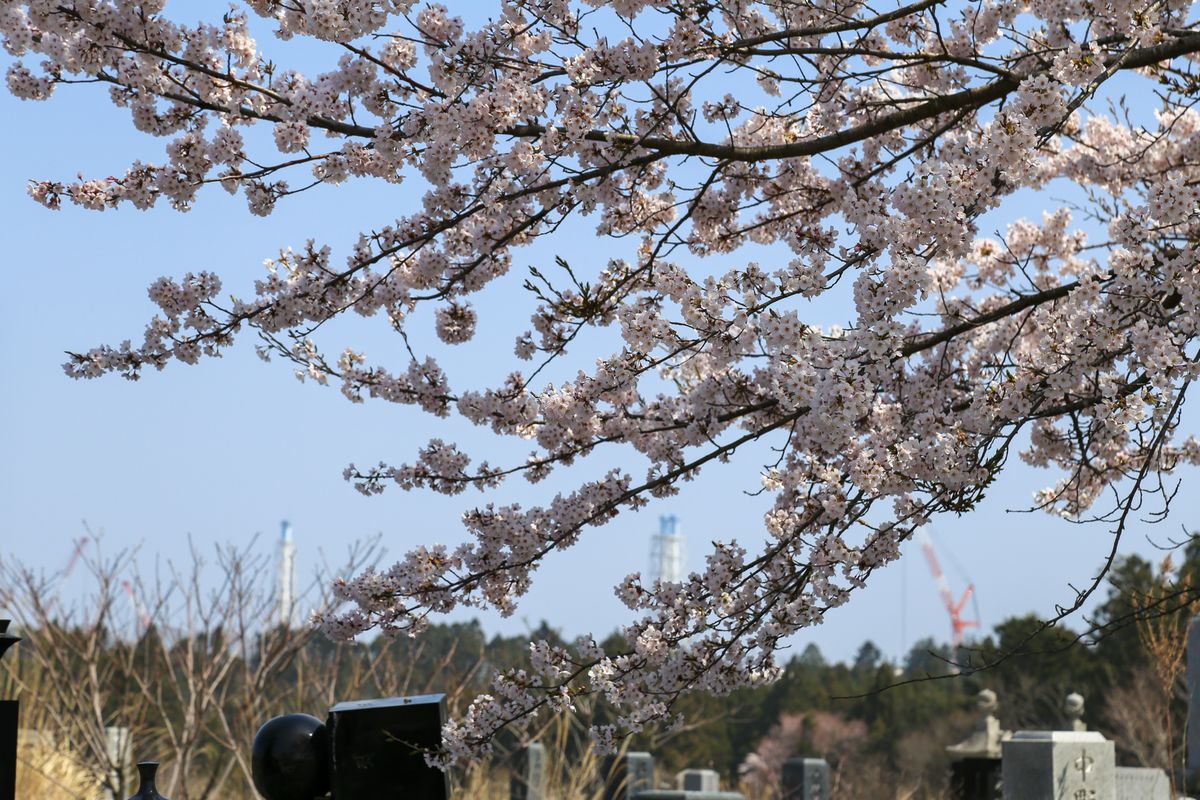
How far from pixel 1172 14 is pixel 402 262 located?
8.65 ft

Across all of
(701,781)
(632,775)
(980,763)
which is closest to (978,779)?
(980,763)

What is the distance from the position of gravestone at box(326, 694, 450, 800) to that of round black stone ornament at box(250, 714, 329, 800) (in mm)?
62

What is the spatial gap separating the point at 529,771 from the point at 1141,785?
488 cm

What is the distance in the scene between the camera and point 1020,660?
26.8m

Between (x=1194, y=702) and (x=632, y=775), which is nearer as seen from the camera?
(x=1194, y=702)

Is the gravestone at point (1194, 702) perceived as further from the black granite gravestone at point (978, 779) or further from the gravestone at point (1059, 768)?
the black granite gravestone at point (978, 779)

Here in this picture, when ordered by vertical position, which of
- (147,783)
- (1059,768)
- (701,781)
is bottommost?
(701,781)

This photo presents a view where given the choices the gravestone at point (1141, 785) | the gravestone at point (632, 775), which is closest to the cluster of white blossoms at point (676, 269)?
the gravestone at point (1141, 785)

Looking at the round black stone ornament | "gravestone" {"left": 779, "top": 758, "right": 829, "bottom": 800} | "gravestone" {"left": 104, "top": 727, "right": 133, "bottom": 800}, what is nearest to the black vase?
the round black stone ornament

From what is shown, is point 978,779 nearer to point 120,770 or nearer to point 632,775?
point 632,775

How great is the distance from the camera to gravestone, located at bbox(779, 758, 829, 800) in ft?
42.2

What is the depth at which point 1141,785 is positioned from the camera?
958cm

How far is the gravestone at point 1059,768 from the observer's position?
759 cm

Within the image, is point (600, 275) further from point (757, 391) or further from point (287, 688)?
point (287, 688)
